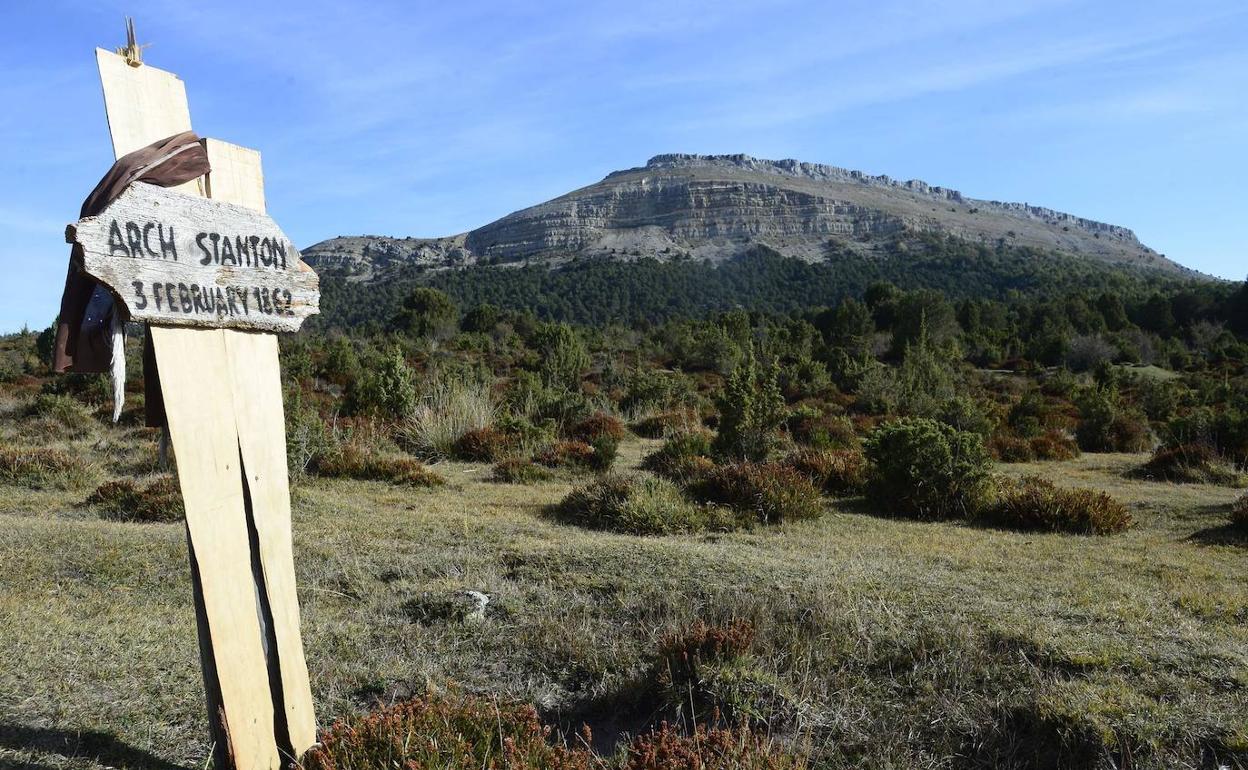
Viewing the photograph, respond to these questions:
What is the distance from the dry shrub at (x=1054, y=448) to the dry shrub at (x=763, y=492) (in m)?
6.10

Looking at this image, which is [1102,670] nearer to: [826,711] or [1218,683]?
[1218,683]

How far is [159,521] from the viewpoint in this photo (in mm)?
6980

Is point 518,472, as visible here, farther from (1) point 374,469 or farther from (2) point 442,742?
(2) point 442,742

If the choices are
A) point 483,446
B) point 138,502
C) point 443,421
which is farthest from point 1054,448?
point 138,502

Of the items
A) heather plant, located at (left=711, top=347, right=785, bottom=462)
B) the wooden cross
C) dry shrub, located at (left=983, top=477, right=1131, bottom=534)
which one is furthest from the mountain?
the wooden cross

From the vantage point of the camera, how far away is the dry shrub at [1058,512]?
24.2ft

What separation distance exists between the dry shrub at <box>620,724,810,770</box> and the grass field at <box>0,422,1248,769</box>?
0.42m

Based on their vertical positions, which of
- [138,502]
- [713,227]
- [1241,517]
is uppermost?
[713,227]

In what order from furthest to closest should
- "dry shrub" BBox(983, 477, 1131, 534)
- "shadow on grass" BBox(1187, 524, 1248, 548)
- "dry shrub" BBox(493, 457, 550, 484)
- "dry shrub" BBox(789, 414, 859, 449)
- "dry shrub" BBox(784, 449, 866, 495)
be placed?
"dry shrub" BBox(789, 414, 859, 449) < "dry shrub" BBox(493, 457, 550, 484) < "dry shrub" BBox(784, 449, 866, 495) < "dry shrub" BBox(983, 477, 1131, 534) < "shadow on grass" BBox(1187, 524, 1248, 548)

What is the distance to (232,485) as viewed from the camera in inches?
105

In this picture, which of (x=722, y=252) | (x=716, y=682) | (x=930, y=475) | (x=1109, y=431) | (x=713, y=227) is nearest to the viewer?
(x=716, y=682)

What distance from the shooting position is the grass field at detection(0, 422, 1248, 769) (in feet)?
10.9

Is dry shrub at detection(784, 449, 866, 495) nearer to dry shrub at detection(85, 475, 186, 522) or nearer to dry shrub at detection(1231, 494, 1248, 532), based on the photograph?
dry shrub at detection(1231, 494, 1248, 532)

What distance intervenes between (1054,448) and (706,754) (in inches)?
451
